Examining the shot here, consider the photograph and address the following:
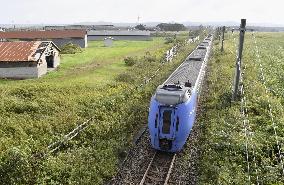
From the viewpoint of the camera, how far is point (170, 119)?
18312 millimetres

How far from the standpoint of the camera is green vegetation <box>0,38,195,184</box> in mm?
15742

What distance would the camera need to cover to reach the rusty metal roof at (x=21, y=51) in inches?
1513

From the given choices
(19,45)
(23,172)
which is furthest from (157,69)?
(23,172)

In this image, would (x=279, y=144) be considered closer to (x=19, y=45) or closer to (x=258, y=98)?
(x=258, y=98)

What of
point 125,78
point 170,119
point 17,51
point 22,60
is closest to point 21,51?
point 17,51

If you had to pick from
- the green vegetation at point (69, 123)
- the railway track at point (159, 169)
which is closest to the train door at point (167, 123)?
the railway track at point (159, 169)

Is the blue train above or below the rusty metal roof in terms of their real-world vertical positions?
below

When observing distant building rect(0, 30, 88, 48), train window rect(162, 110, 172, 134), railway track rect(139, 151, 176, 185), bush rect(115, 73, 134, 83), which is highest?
distant building rect(0, 30, 88, 48)

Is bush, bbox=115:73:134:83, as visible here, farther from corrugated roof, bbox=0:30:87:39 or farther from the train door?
corrugated roof, bbox=0:30:87:39

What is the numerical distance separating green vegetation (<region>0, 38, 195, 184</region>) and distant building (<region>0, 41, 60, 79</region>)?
169 cm

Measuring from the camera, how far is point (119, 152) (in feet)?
62.6

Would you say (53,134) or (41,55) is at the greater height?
(41,55)

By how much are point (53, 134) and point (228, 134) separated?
10.3 m

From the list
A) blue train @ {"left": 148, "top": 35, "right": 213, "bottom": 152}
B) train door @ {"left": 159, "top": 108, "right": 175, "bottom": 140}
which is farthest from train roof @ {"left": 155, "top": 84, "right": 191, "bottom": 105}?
train door @ {"left": 159, "top": 108, "right": 175, "bottom": 140}
